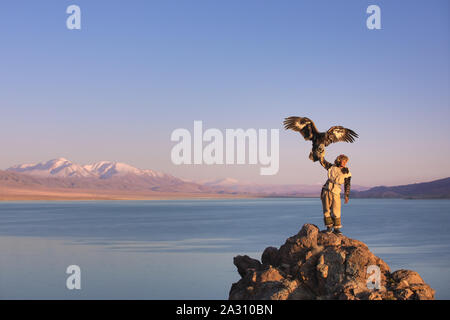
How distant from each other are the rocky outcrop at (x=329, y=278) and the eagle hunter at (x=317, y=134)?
6.75 ft

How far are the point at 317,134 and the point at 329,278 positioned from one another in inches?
151

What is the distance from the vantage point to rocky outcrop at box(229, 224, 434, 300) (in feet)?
32.6

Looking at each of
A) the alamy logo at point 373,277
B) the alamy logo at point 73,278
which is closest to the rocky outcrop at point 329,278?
the alamy logo at point 373,277

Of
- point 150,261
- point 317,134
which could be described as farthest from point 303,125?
point 150,261

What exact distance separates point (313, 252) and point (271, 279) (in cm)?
129

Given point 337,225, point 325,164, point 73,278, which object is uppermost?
point 325,164

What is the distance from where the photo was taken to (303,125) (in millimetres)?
Result: 12719

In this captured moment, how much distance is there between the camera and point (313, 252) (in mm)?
11172

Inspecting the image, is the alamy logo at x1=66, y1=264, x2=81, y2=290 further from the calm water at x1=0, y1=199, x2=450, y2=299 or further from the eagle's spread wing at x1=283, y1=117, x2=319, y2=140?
the eagle's spread wing at x1=283, y1=117, x2=319, y2=140

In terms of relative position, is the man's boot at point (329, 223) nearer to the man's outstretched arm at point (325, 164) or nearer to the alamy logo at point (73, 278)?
the man's outstretched arm at point (325, 164)

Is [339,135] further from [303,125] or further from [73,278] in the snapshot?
[73,278]

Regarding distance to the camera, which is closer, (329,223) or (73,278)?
(329,223)

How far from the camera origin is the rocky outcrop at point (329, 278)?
994 cm
